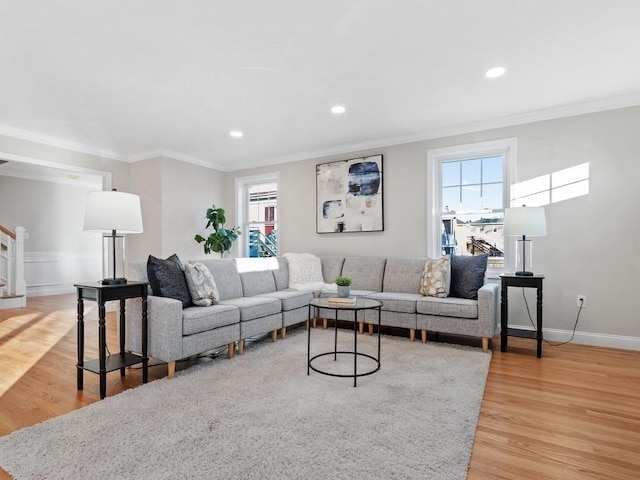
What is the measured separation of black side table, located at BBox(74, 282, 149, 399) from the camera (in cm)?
248

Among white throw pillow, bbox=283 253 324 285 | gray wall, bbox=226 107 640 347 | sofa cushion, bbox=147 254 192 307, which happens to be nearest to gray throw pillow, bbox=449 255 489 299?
gray wall, bbox=226 107 640 347

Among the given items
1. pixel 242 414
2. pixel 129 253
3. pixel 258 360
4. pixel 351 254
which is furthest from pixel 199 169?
pixel 242 414

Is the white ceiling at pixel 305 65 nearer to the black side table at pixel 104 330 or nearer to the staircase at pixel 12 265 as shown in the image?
the black side table at pixel 104 330

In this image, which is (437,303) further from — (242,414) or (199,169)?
(199,169)

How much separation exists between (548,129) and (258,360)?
3.84 metres

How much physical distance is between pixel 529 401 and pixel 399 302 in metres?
1.63

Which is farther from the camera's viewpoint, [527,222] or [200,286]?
[527,222]

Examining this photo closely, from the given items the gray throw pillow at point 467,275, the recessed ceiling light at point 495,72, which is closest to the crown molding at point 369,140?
the recessed ceiling light at point 495,72

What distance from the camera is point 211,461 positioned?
1.71 meters

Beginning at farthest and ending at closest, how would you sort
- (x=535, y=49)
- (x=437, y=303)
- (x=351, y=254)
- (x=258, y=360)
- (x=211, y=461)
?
(x=351, y=254) < (x=437, y=303) < (x=258, y=360) < (x=535, y=49) < (x=211, y=461)

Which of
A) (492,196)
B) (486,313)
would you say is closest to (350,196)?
(492,196)

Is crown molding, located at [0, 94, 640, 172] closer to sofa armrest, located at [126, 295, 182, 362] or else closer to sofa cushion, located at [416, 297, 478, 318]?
sofa cushion, located at [416, 297, 478, 318]

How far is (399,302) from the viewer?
3891 mm

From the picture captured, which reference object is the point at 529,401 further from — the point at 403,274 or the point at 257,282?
the point at 257,282
